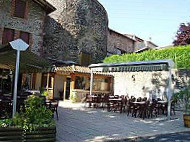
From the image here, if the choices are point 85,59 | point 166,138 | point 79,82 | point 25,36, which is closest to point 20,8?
point 25,36

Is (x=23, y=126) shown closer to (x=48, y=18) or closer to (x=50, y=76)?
(x=50, y=76)

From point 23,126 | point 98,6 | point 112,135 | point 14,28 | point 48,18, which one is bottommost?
point 112,135

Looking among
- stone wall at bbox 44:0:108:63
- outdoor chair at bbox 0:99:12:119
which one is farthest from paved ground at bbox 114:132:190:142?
stone wall at bbox 44:0:108:63

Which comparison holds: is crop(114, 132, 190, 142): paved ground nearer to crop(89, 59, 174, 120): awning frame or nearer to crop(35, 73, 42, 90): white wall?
crop(89, 59, 174, 120): awning frame

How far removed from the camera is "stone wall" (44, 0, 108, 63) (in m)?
23.9

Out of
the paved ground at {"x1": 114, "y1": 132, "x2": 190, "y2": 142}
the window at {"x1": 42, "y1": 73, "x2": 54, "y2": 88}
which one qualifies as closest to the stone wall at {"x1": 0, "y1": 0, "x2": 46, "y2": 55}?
the window at {"x1": 42, "y1": 73, "x2": 54, "y2": 88}

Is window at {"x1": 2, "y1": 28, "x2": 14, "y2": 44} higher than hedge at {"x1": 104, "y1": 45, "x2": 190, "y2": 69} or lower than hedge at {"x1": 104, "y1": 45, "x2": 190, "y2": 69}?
higher

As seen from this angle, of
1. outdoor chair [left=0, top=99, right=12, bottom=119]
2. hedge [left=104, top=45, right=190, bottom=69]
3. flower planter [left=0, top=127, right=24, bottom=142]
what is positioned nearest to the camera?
flower planter [left=0, top=127, right=24, bottom=142]

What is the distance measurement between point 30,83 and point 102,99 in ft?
25.5

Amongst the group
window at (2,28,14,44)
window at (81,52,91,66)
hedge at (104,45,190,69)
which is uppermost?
window at (2,28,14,44)

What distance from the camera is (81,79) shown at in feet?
68.2

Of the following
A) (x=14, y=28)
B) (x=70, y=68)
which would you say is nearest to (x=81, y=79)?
(x=70, y=68)

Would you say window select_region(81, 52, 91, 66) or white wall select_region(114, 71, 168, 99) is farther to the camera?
window select_region(81, 52, 91, 66)

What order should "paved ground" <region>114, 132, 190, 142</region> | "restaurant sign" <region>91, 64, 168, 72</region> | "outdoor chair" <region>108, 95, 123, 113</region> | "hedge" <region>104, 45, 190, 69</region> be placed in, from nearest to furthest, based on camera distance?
1. "paved ground" <region>114, 132, 190, 142</region>
2. "restaurant sign" <region>91, 64, 168, 72</region>
3. "outdoor chair" <region>108, 95, 123, 113</region>
4. "hedge" <region>104, 45, 190, 69</region>
